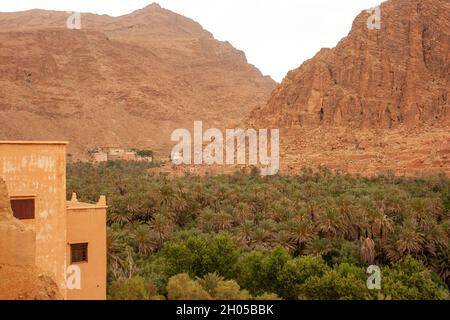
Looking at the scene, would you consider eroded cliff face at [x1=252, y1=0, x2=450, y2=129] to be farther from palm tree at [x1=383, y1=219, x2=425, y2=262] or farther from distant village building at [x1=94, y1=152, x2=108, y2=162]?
palm tree at [x1=383, y1=219, x2=425, y2=262]

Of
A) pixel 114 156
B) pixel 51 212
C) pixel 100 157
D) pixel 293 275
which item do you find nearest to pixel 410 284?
pixel 293 275

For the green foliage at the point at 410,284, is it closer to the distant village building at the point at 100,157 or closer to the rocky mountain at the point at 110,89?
the distant village building at the point at 100,157

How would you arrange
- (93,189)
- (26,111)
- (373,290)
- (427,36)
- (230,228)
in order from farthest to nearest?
(26,111)
(427,36)
(93,189)
(230,228)
(373,290)

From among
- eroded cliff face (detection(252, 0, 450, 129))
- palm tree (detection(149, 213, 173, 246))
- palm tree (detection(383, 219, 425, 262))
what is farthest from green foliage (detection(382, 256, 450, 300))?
eroded cliff face (detection(252, 0, 450, 129))

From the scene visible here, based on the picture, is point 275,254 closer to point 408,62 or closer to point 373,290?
point 373,290

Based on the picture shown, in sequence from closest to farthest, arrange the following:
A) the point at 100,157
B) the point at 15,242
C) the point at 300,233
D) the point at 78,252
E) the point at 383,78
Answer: the point at 15,242, the point at 78,252, the point at 300,233, the point at 383,78, the point at 100,157

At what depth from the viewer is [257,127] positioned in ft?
225

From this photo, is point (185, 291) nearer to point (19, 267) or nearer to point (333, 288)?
point (19, 267)

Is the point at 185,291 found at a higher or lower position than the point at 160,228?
higher

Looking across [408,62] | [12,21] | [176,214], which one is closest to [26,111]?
[408,62]

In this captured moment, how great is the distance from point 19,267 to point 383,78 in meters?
58.8

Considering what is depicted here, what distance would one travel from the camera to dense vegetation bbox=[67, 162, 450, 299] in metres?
18.7

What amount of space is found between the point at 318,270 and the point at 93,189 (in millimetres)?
23130

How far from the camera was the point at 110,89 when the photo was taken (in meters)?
126
